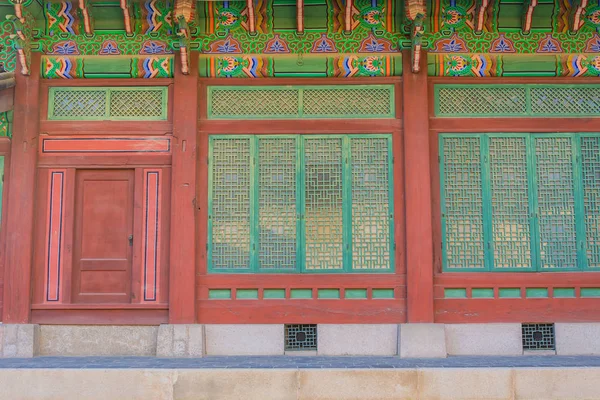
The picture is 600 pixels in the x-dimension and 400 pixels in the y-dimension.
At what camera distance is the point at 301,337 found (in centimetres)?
746

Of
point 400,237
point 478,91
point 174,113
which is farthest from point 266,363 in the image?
point 478,91

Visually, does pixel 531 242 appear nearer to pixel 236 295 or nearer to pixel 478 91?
pixel 478 91

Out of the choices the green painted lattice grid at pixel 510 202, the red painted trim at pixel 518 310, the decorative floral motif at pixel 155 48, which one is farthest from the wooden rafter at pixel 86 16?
the red painted trim at pixel 518 310

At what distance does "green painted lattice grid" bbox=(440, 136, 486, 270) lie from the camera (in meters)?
7.43

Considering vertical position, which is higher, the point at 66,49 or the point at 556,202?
the point at 66,49

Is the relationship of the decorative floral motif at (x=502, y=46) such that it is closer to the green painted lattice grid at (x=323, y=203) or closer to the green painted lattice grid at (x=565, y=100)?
the green painted lattice grid at (x=565, y=100)

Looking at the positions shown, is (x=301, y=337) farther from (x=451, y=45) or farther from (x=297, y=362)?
(x=451, y=45)

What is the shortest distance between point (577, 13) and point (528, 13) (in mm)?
661

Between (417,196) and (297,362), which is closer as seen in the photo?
(297,362)

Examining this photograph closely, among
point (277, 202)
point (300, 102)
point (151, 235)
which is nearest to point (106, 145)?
point (151, 235)

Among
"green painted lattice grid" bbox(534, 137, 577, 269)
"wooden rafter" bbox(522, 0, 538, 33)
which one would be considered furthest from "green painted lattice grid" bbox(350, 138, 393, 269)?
"wooden rafter" bbox(522, 0, 538, 33)

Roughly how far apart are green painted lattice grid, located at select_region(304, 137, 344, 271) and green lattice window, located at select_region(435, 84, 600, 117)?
164cm

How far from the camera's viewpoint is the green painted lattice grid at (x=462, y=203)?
24.4 ft

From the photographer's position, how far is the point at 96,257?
753 centimetres
